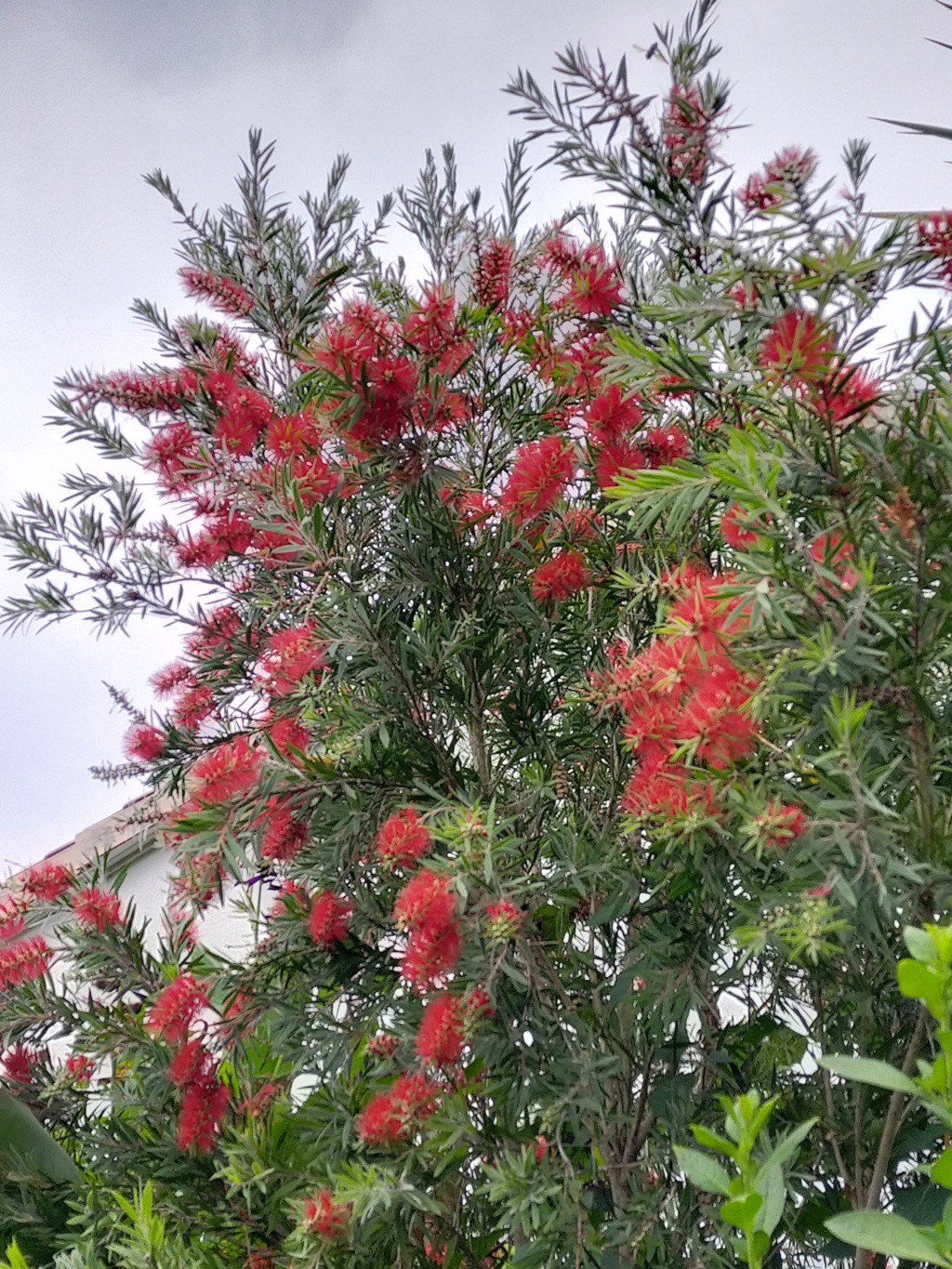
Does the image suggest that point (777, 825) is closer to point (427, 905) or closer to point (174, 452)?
point (427, 905)

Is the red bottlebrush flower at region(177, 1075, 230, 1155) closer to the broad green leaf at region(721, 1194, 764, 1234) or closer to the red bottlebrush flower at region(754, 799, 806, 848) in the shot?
the red bottlebrush flower at region(754, 799, 806, 848)

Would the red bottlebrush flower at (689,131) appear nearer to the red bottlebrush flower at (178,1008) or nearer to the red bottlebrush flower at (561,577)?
the red bottlebrush flower at (561,577)

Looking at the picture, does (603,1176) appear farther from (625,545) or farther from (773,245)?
(773,245)

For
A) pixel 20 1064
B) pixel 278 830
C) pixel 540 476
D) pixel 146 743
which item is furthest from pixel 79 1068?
pixel 540 476

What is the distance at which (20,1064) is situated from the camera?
1.25 meters

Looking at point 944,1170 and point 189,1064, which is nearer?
point 944,1170

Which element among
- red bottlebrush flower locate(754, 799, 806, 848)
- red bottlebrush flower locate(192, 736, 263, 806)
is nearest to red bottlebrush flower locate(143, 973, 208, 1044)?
red bottlebrush flower locate(192, 736, 263, 806)

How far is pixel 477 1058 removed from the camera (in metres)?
1.00

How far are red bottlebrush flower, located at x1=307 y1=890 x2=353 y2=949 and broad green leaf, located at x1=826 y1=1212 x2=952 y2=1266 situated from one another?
676mm

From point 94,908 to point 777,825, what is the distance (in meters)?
0.79

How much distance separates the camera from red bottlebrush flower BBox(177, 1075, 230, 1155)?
3.50 feet

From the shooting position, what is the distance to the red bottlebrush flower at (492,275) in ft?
3.77

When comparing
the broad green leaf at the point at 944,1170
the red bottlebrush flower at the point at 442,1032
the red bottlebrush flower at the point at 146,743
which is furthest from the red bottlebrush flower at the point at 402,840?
the broad green leaf at the point at 944,1170

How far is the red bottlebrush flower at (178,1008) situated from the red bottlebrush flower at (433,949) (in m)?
0.27
